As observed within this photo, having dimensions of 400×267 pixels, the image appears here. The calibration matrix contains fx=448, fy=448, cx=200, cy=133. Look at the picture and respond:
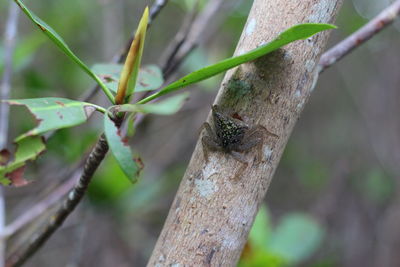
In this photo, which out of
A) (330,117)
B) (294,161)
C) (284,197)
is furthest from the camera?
(330,117)

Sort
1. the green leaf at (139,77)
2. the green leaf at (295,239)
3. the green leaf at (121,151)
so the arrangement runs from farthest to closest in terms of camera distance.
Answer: the green leaf at (295,239), the green leaf at (139,77), the green leaf at (121,151)

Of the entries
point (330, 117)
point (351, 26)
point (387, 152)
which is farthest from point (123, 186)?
point (330, 117)

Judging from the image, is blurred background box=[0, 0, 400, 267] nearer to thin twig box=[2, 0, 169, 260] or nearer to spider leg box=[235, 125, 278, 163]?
thin twig box=[2, 0, 169, 260]

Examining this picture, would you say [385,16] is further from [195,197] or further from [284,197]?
[284,197]

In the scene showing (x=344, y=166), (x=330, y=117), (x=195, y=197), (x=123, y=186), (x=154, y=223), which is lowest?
(x=330, y=117)

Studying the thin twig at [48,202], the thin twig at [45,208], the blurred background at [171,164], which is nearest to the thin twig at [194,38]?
the blurred background at [171,164]

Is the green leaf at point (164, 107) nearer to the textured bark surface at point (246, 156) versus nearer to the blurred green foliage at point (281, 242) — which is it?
the textured bark surface at point (246, 156)
